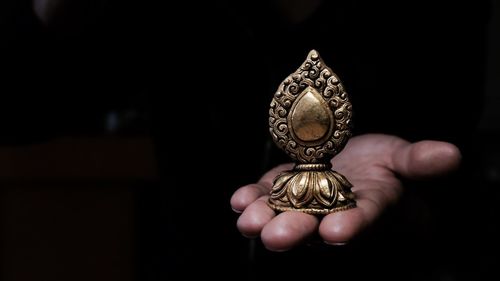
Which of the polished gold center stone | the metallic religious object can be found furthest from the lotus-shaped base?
the polished gold center stone

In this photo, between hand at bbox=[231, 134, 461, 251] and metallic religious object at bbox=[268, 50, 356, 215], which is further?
metallic religious object at bbox=[268, 50, 356, 215]

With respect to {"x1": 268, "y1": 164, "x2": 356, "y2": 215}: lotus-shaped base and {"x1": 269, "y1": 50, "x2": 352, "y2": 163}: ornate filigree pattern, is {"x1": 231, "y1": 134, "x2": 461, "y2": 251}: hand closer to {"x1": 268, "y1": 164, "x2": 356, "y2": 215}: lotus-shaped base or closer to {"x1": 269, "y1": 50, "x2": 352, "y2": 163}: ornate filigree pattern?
{"x1": 268, "y1": 164, "x2": 356, "y2": 215}: lotus-shaped base

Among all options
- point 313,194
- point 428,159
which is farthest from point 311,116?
point 428,159

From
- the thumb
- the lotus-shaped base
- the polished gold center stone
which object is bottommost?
the lotus-shaped base

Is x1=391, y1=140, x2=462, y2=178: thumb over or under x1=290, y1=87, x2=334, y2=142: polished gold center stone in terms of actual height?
under

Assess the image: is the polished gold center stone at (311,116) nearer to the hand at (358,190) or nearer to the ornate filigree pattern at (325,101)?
the ornate filigree pattern at (325,101)

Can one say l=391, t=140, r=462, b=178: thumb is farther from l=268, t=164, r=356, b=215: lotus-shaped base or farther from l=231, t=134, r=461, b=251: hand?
l=268, t=164, r=356, b=215: lotus-shaped base
